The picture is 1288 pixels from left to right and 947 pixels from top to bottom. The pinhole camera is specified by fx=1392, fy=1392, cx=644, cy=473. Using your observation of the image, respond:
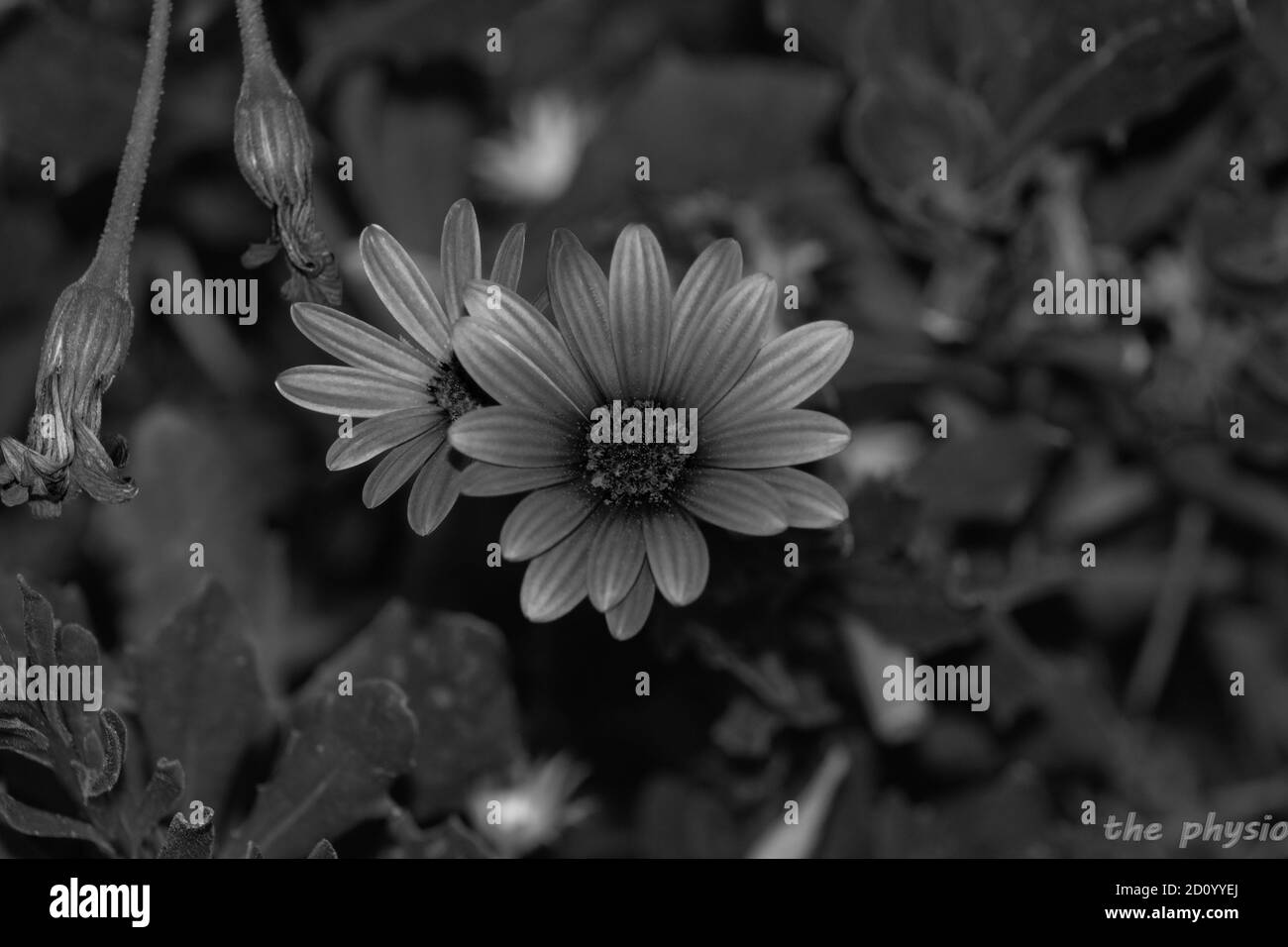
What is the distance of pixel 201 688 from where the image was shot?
49.3 inches

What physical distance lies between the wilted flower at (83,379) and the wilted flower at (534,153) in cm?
76

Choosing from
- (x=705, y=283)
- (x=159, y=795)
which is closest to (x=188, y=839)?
(x=159, y=795)

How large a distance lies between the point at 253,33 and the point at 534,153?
28.4 inches

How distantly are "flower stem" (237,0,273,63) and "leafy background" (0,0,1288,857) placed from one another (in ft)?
1.63

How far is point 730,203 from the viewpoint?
5.10 feet

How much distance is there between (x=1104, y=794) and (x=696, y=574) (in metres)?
0.88

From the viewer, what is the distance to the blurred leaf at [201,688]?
1239 millimetres

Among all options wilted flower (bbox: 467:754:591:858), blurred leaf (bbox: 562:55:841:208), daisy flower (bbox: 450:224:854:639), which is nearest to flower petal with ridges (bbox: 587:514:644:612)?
daisy flower (bbox: 450:224:854:639)

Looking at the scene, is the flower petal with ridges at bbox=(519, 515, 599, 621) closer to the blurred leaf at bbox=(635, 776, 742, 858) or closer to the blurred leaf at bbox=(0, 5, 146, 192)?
the blurred leaf at bbox=(635, 776, 742, 858)

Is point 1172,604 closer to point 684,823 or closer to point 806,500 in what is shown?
point 684,823

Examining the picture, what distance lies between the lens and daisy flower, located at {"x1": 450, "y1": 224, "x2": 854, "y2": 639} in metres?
0.84

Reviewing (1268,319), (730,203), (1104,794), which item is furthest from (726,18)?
(1104,794)
